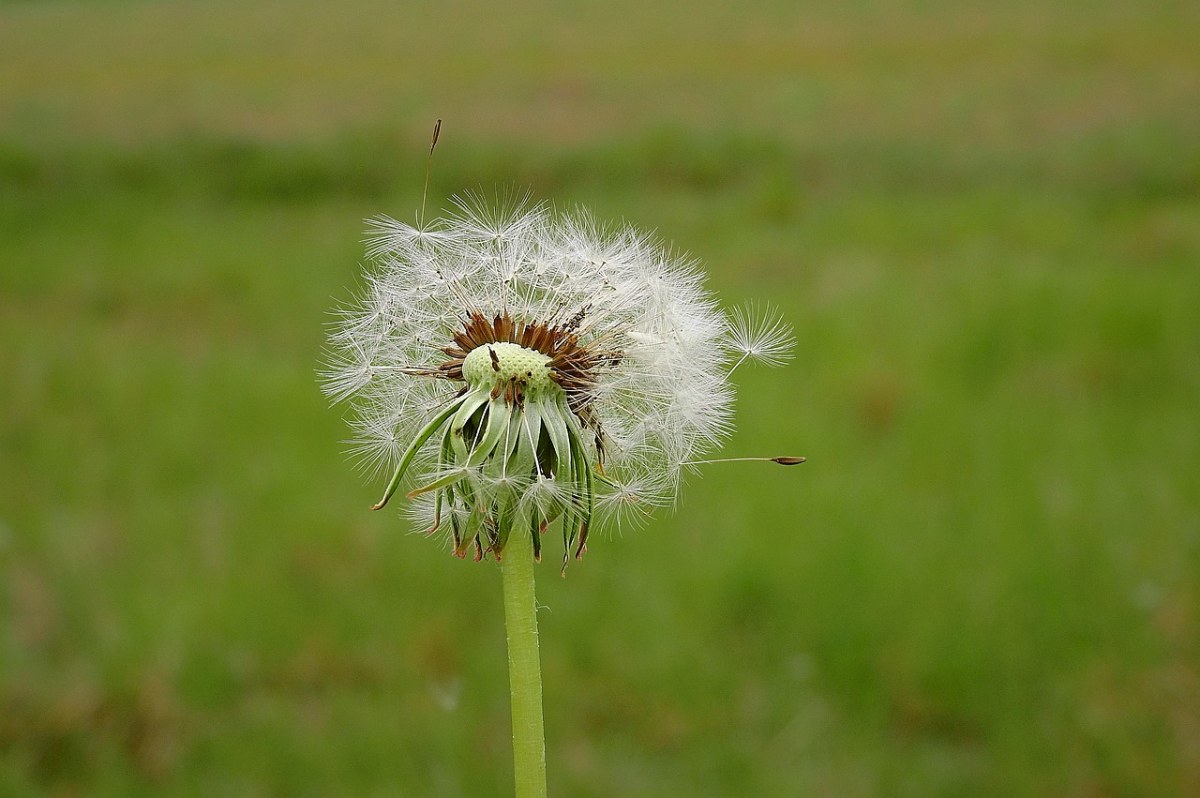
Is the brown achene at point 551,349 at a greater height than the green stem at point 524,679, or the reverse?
the brown achene at point 551,349

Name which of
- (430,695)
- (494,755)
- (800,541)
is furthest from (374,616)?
(800,541)

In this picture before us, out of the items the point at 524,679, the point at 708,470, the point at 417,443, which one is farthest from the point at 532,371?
the point at 708,470

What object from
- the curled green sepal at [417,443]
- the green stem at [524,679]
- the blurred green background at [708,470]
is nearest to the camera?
the green stem at [524,679]

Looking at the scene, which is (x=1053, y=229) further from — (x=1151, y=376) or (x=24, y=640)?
(x=24, y=640)

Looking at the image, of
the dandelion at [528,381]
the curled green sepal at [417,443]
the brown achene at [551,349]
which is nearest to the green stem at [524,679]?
the dandelion at [528,381]

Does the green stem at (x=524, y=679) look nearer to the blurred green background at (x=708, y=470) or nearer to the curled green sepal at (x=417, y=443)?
the curled green sepal at (x=417, y=443)

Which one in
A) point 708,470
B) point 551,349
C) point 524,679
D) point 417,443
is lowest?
point 524,679

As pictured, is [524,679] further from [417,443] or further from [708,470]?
[708,470]
